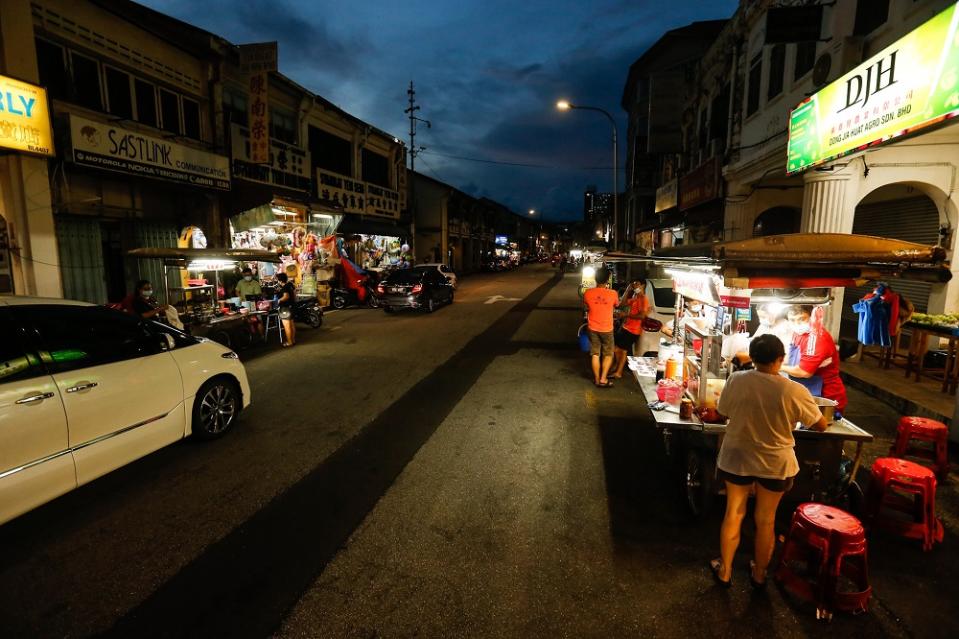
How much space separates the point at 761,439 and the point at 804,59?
36.0ft

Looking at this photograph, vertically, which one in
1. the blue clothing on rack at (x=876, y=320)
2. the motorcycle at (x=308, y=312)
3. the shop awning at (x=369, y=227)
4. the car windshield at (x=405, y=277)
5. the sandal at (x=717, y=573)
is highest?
the shop awning at (x=369, y=227)

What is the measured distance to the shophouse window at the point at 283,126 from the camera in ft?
58.4

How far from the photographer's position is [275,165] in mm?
16750

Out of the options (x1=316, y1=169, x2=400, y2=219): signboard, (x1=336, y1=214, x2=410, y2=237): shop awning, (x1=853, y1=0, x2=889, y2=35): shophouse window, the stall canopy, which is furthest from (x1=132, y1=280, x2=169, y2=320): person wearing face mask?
(x1=853, y1=0, x2=889, y2=35): shophouse window

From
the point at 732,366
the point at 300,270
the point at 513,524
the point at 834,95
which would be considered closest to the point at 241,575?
the point at 513,524

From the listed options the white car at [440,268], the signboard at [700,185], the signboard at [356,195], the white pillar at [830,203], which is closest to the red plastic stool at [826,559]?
the white pillar at [830,203]

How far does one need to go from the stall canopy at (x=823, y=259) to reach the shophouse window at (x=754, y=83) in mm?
10455

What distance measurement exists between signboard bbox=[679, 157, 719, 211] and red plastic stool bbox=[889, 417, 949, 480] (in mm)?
10571

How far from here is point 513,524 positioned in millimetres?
3980

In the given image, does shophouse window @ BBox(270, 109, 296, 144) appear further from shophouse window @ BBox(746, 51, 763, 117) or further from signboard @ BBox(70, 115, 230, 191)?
shophouse window @ BBox(746, 51, 763, 117)

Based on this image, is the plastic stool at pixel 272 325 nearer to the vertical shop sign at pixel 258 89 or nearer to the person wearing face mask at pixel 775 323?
the vertical shop sign at pixel 258 89

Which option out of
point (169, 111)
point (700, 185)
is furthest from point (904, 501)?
point (169, 111)

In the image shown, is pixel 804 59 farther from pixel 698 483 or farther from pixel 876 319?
pixel 698 483

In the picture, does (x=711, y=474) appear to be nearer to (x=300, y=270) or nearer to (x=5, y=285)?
(x=5, y=285)
